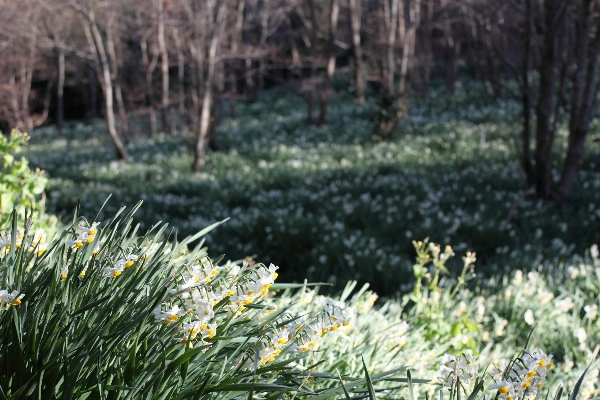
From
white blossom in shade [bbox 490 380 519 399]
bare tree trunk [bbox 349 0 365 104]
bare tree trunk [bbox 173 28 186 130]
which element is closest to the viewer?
white blossom in shade [bbox 490 380 519 399]

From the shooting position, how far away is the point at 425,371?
2.33 meters

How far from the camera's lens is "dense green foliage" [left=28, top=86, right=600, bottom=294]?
17.1 feet

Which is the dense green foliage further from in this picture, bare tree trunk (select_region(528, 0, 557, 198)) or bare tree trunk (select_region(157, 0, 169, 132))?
bare tree trunk (select_region(157, 0, 169, 132))

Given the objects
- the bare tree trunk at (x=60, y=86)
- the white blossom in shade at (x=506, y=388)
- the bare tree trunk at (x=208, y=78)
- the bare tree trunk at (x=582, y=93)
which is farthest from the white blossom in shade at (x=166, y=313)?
the bare tree trunk at (x=60, y=86)

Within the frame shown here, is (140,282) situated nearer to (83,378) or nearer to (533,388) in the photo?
(83,378)

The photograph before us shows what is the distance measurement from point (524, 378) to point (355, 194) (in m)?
6.04

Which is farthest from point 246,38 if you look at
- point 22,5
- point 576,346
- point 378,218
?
point 576,346

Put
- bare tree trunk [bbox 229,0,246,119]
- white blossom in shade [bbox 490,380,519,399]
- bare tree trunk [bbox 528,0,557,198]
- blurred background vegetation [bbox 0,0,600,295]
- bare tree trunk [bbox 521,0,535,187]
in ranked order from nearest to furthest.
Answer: white blossom in shade [bbox 490,380,519,399] < blurred background vegetation [bbox 0,0,600,295] < bare tree trunk [bbox 521,0,535,187] < bare tree trunk [bbox 528,0,557,198] < bare tree trunk [bbox 229,0,246,119]

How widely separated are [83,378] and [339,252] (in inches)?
150

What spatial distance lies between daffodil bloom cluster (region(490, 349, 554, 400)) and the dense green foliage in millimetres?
3056

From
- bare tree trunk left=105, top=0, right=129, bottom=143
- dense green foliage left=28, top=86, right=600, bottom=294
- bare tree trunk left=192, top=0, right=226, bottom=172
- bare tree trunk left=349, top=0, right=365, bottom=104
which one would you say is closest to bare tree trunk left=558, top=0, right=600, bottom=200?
dense green foliage left=28, top=86, right=600, bottom=294

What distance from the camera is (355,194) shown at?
734 cm

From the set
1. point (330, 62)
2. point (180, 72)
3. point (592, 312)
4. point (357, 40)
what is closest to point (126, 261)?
point (592, 312)

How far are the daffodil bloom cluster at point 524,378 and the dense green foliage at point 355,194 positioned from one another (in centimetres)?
306
